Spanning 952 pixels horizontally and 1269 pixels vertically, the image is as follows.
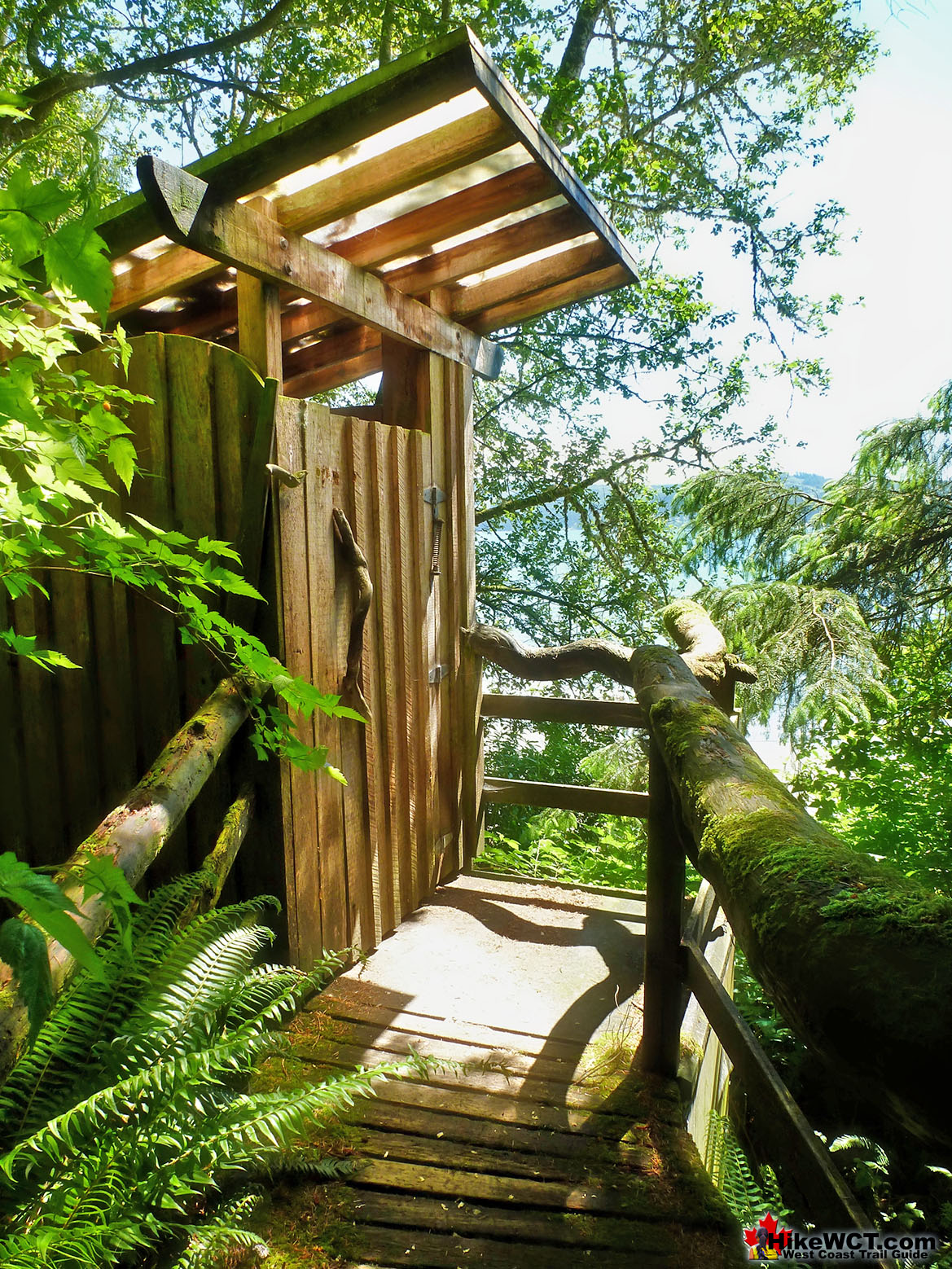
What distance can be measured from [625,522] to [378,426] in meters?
8.23

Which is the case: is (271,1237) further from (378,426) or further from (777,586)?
(777,586)

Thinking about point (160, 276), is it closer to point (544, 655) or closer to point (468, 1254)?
point (544, 655)

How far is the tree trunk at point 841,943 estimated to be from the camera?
0.70 meters

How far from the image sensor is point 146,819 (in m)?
1.88

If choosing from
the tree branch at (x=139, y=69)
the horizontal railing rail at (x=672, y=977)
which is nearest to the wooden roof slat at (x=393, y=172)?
the horizontal railing rail at (x=672, y=977)

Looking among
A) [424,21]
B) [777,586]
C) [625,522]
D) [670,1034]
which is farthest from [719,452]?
[670,1034]

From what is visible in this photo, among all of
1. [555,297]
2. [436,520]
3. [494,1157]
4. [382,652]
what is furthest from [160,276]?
[494,1157]

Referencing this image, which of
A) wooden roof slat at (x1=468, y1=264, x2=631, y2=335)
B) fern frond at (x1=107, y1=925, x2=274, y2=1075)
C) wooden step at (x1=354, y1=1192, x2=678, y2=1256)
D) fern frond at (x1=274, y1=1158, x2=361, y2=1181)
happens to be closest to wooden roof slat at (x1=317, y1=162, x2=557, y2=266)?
wooden roof slat at (x1=468, y1=264, x2=631, y2=335)

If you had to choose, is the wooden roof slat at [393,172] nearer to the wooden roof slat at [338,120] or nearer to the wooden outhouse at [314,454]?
the wooden outhouse at [314,454]

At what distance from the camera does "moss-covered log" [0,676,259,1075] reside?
1225 mm

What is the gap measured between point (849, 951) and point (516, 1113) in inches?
84.8

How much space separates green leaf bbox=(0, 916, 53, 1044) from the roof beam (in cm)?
215

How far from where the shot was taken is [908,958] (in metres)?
0.75
